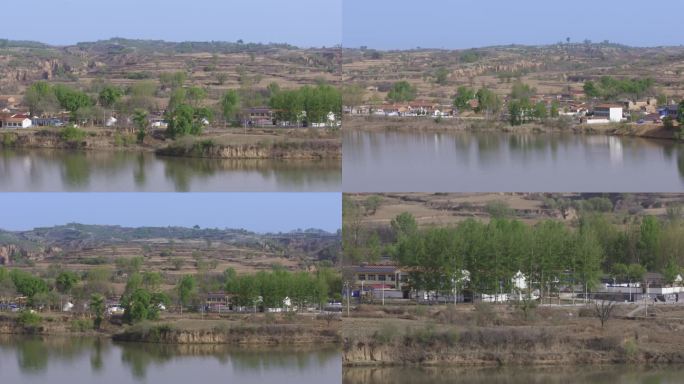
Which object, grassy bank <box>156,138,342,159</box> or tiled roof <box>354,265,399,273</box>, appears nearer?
tiled roof <box>354,265,399,273</box>

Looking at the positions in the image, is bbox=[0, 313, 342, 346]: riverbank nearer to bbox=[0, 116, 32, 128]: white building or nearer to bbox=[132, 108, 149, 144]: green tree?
bbox=[132, 108, 149, 144]: green tree

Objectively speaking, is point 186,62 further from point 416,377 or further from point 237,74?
point 416,377

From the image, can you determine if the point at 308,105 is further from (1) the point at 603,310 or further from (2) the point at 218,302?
(1) the point at 603,310

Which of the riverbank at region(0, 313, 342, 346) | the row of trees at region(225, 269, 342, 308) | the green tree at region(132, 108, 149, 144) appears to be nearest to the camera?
the riverbank at region(0, 313, 342, 346)

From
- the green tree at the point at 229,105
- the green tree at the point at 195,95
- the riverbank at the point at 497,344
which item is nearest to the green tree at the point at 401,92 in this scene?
the green tree at the point at 229,105

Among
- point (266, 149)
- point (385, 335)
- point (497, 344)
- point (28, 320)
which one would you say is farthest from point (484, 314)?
point (28, 320)

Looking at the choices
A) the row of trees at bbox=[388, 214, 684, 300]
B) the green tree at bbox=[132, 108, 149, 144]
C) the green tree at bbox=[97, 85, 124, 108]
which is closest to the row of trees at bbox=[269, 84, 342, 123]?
the green tree at bbox=[132, 108, 149, 144]
